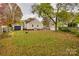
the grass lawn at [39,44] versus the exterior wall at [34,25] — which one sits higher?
the exterior wall at [34,25]

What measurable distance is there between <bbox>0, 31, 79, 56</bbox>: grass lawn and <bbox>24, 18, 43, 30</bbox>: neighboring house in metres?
0.04

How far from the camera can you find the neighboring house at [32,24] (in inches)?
69.7

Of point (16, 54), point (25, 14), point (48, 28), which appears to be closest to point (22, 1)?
point (25, 14)

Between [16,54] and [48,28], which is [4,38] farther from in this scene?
[48,28]

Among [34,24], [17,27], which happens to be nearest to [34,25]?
[34,24]

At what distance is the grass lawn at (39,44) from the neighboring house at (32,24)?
0.13 feet

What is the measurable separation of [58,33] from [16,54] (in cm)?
37

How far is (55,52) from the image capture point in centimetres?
175

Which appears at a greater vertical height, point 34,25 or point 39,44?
point 34,25

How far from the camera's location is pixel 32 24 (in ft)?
5.89

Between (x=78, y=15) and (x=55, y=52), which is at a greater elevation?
(x=78, y=15)

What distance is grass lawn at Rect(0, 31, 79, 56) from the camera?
1.75 meters

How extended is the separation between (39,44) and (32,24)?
0.17 metres

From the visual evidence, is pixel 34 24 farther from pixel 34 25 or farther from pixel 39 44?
pixel 39 44
